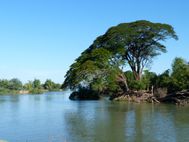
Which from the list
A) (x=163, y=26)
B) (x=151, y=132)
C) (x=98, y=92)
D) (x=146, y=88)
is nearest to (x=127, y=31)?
(x=163, y=26)

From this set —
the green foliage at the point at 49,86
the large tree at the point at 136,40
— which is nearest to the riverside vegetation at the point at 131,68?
the large tree at the point at 136,40

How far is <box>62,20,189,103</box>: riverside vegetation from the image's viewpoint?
2023 inches

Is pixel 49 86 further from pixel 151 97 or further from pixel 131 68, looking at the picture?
pixel 151 97

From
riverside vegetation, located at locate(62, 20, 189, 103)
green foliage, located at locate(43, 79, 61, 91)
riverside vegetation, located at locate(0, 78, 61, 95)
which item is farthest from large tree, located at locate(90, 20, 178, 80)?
green foliage, located at locate(43, 79, 61, 91)

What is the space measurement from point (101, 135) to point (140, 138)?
2.27 m

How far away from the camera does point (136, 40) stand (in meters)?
56.2

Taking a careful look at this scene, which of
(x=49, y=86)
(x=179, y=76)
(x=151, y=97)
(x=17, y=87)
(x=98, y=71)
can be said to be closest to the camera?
(x=179, y=76)

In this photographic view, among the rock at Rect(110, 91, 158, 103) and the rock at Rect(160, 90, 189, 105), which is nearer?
the rock at Rect(160, 90, 189, 105)

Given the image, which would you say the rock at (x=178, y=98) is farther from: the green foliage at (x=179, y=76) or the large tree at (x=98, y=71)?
the large tree at (x=98, y=71)

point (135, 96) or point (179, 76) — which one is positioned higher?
point (179, 76)

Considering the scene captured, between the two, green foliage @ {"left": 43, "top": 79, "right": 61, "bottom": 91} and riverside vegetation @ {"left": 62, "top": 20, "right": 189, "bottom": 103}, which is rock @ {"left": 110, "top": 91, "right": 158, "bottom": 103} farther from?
green foliage @ {"left": 43, "top": 79, "right": 61, "bottom": 91}

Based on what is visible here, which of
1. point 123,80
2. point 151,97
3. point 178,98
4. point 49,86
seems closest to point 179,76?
point 178,98

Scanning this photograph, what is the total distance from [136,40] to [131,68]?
5384 millimetres

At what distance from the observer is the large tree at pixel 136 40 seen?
5462cm
